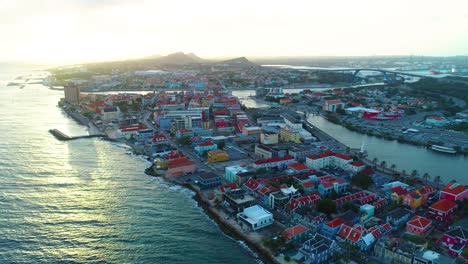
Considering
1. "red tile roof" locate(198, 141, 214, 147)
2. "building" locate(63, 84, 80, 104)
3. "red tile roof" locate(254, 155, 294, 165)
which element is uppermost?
"building" locate(63, 84, 80, 104)

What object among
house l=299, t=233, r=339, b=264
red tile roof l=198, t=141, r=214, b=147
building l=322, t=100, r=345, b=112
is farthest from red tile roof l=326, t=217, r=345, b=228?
building l=322, t=100, r=345, b=112

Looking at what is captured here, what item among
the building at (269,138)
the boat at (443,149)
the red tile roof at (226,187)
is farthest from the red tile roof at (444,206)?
the building at (269,138)

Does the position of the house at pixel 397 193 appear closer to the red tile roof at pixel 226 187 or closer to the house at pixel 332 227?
the house at pixel 332 227

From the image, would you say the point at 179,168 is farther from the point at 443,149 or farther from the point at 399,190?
the point at 443,149

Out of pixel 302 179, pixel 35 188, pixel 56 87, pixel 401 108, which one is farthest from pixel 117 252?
pixel 56 87

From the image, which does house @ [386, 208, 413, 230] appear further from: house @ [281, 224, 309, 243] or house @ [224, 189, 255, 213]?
house @ [224, 189, 255, 213]

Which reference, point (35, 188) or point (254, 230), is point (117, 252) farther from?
point (35, 188)
